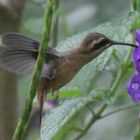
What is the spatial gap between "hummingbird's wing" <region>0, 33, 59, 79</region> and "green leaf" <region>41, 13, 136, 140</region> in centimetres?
25

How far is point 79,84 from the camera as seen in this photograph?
6.85 ft

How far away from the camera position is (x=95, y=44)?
1.70m

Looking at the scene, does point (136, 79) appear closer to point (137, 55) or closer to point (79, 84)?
point (137, 55)

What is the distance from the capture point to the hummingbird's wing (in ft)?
5.16

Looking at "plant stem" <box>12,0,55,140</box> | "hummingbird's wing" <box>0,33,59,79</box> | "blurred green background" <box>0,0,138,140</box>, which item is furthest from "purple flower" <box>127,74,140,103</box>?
"blurred green background" <box>0,0,138,140</box>

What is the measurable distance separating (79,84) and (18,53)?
1.77 ft

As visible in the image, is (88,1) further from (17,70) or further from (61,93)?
(17,70)

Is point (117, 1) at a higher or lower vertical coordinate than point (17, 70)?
higher

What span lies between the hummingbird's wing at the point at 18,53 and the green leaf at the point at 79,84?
9.8 inches

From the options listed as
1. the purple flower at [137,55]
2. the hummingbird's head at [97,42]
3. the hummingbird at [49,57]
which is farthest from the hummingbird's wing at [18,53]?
the purple flower at [137,55]

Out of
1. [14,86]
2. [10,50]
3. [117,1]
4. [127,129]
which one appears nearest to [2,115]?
[14,86]

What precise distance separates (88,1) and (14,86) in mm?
2333

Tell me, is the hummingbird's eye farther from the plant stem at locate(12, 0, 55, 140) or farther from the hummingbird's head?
the plant stem at locate(12, 0, 55, 140)

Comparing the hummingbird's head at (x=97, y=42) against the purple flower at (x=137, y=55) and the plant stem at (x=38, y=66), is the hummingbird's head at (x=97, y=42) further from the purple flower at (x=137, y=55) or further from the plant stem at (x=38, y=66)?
the plant stem at (x=38, y=66)
